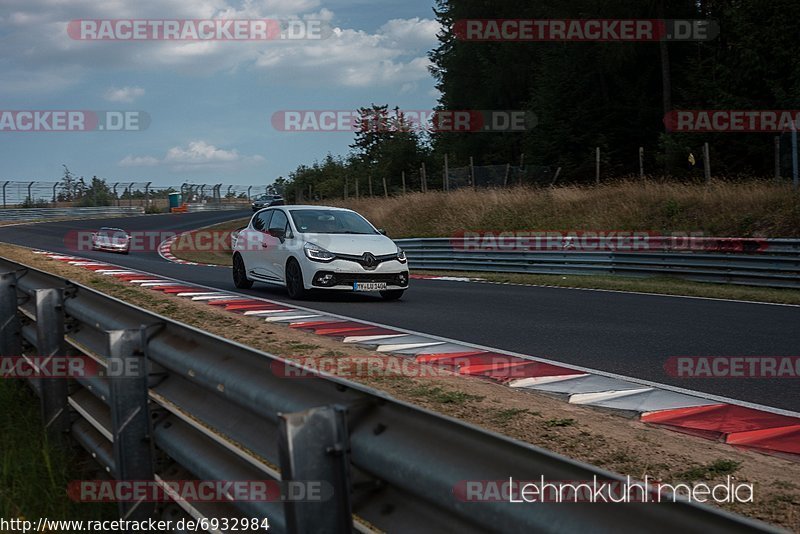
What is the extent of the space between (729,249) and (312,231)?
8.78 meters

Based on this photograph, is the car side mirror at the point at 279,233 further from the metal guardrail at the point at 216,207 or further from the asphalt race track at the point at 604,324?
the metal guardrail at the point at 216,207

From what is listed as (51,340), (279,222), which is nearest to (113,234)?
(279,222)

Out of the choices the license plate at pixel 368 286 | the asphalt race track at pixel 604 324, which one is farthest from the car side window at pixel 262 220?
the license plate at pixel 368 286

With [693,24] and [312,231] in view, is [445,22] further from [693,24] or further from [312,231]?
[312,231]

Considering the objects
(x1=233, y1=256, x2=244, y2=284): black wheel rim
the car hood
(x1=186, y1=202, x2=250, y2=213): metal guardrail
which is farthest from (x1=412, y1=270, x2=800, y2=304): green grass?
(x1=186, y1=202, x2=250, y2=213): metal guardrail

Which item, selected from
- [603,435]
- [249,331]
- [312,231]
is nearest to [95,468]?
[603,435]

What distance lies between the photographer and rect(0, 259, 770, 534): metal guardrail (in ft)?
5.97

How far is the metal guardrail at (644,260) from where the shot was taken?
16578mm

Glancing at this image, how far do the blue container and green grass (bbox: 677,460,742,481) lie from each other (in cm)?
7988

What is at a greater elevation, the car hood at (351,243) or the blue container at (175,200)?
the blue container at (175,200)

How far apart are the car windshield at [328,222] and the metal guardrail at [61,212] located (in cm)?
5399

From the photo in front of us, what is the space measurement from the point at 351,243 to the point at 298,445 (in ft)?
39.4

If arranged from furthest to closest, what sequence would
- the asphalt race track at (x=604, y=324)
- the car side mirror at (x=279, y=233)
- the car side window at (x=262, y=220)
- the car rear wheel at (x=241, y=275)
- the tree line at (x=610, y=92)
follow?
the tree line at (x=610, y=92), the car rear wheel at (x=241, y=275), the car side window at (x=262, y=220), the car side mirror at (x=279, y=233), the asphalt race track at (x=604, y=324)

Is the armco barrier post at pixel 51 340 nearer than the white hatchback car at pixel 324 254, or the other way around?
the armco barrier post at pixel 51 340
